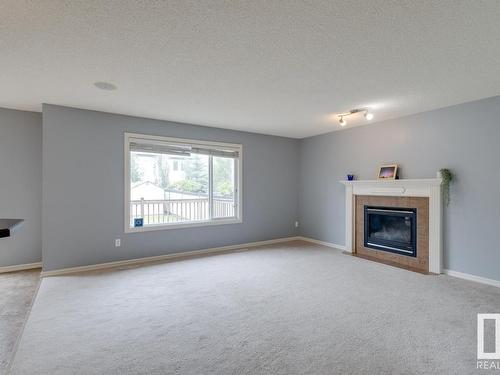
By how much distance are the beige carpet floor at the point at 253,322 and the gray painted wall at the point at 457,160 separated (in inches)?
19.9

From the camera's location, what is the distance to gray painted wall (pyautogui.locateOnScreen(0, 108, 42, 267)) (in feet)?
13.9

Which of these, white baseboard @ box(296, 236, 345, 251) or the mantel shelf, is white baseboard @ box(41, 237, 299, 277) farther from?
the mantel shelf

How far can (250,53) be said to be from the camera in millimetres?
2412

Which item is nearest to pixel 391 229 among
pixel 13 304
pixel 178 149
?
pixel 178 149

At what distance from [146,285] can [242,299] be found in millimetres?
1300

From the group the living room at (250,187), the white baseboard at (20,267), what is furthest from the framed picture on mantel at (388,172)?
the white baseboard at (20,267)

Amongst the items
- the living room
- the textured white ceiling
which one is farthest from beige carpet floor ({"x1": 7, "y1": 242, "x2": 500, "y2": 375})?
the textured white ceiling

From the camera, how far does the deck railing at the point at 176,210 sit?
4809mm

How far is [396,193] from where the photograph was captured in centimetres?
457

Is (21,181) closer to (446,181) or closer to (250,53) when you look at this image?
(250,53)

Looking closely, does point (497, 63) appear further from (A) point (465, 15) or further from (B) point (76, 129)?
(B) point (76, 129)

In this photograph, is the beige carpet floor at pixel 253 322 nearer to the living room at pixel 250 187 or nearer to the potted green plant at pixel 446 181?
the living room at pixel 250 187

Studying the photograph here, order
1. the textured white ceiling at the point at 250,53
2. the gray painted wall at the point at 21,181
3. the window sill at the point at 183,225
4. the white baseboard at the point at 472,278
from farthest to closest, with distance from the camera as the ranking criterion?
the window sill at the point at 183,225, the gray painted wall at the point at 21,181, the white baseboard at the point at 472,278, the textured white ceiling at the point at 250,53

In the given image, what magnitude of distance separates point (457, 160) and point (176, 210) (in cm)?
463
